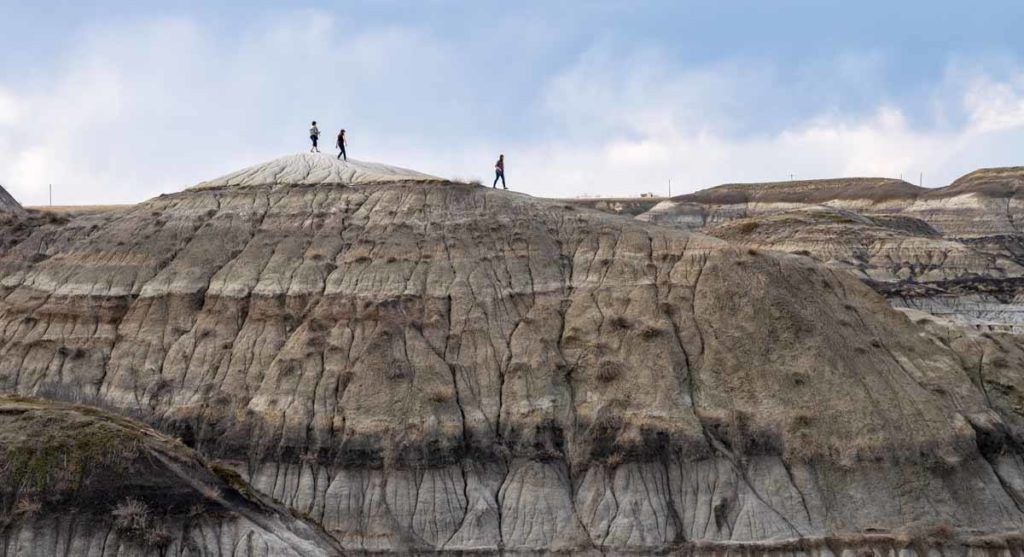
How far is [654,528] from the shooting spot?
37.7 m

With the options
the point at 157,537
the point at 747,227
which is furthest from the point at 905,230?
the point at 157,537

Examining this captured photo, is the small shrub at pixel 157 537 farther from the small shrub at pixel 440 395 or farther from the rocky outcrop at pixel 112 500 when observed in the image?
the small shrub at pixel 440 395

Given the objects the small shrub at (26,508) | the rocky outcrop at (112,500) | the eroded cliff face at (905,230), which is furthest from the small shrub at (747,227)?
the small shrub at (26,508)

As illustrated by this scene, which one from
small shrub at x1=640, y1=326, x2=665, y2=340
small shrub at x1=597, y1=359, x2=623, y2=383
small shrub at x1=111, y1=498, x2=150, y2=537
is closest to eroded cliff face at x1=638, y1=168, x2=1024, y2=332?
small shrub at x1=640, y1=326, x2=665, y2=340

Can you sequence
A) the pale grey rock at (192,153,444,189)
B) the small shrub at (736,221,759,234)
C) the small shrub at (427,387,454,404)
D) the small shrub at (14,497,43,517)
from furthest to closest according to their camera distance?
1. the small shrub at (736,221,759,234)
2. the pale grey rock at (192,153,444,189)
3. the small shrub at (427,387,454,404)
4. the small shrub at (14,497,43,517)

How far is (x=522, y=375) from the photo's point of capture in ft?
139

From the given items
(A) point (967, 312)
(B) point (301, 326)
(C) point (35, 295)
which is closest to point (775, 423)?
(B) point (301, 326)

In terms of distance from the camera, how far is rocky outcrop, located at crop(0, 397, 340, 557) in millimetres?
26562

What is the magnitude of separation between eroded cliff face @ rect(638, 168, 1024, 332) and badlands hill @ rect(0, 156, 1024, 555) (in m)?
14.9

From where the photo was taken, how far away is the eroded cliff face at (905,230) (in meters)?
78.8

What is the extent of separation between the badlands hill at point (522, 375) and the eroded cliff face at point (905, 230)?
1489 cm

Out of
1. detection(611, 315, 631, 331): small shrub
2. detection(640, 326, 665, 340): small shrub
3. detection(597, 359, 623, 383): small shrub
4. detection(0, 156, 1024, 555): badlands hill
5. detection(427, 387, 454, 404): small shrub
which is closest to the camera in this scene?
detection(0, 156, 1024, 555): badlands hill

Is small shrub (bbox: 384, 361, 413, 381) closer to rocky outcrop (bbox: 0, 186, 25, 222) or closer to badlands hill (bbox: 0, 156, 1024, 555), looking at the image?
badlands hill (bbox: 0, 156, 1024, 555)

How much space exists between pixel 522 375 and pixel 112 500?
18662 millimetres
